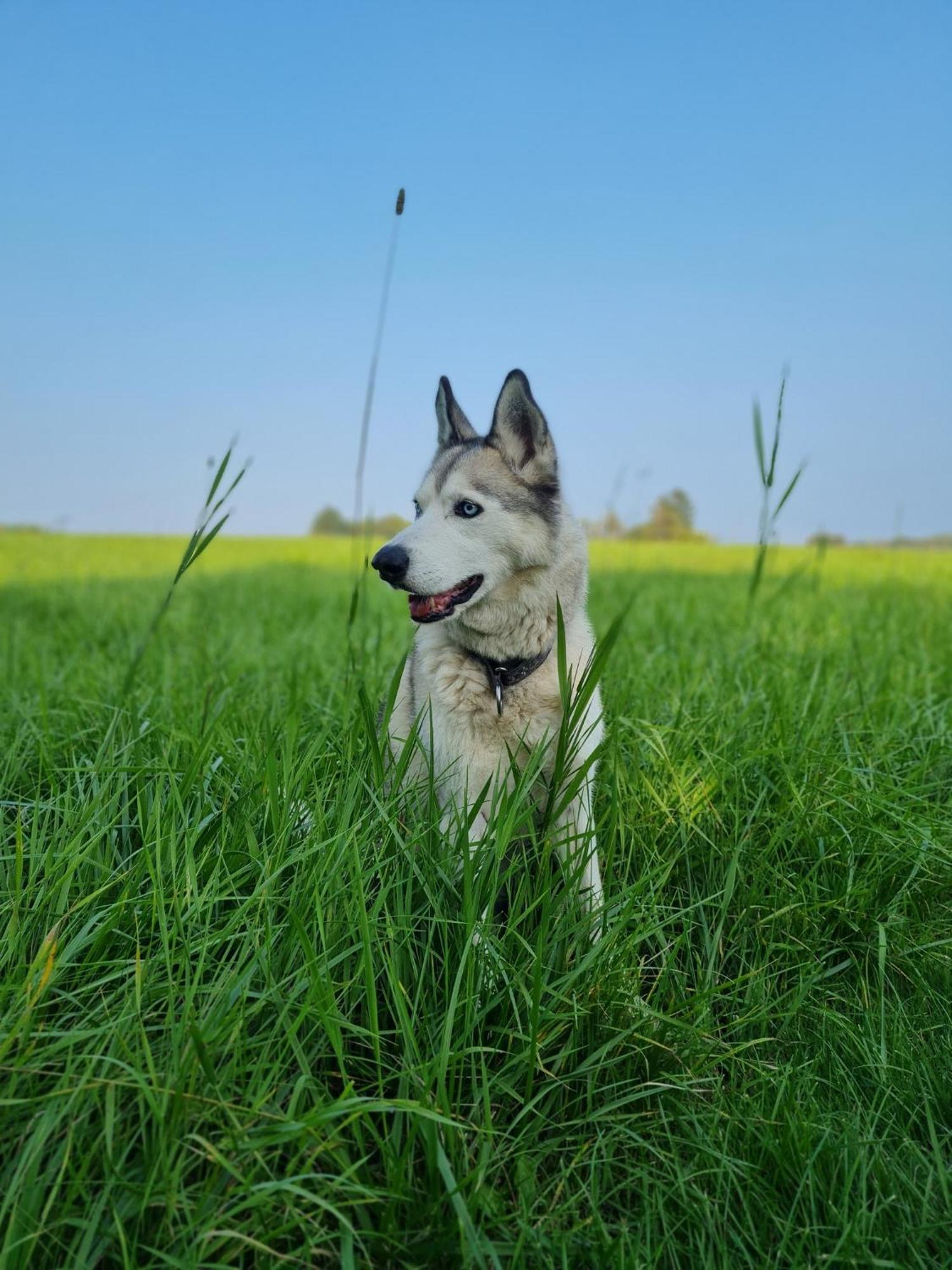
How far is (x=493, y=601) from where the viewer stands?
2.74m

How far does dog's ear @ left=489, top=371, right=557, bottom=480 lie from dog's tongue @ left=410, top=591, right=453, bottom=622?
56cm

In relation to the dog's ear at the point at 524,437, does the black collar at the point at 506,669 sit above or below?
below

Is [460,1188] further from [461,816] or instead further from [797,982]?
[797,982]

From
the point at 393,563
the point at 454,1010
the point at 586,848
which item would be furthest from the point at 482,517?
the point at 454,1010

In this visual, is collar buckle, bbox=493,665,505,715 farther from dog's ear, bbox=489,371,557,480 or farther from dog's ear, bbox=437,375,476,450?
dog's ear, bbox=437,375,476,450

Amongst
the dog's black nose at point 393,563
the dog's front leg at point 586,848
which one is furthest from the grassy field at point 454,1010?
the dog's black nose at point 393,563

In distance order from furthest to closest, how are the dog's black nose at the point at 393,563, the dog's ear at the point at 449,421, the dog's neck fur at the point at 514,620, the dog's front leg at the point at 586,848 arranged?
the dog's ear at the point at 449,421 < the dog's neck fur at the point at 514,620 < the dog's black nose at the point at 393,563 < the dog's front leg at the point at 586,848

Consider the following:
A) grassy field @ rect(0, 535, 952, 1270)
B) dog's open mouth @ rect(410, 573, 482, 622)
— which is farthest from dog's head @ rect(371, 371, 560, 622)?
grassy field @ rect(0, 535, 952, 1270)

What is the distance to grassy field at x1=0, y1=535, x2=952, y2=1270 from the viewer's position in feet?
4.72

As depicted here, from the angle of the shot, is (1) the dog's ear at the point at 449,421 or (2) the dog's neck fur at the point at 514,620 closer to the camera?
(2) the dog's neck fur at the point at 514,620

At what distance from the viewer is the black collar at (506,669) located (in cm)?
258

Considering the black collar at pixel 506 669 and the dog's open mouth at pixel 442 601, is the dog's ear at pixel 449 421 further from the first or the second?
the black collar at pixel 506 669

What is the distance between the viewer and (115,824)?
7.42 ft

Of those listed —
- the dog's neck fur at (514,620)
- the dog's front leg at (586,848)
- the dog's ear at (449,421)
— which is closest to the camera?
the dog's front leg at (586,848)
